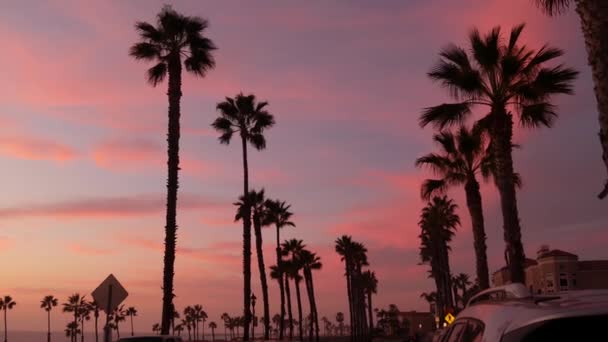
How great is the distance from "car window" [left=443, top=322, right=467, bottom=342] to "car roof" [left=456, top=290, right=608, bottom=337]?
39 cm

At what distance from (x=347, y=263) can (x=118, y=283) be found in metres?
95.4

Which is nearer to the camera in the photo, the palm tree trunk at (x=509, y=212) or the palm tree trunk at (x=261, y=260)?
the palm tree trunk at (x=509, y=212)

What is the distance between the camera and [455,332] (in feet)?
16.3

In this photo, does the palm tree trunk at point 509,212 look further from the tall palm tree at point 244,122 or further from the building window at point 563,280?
the building window at point 563,280

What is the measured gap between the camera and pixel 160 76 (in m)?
37.8

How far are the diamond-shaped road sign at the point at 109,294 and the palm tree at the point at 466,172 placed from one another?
67.3 feet

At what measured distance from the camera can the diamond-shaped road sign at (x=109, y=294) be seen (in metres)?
14.8

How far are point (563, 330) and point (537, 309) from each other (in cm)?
19

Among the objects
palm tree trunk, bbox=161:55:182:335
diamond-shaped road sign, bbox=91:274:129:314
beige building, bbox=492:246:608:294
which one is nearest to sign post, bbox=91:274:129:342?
diamond-shaped road sign, bbox=91:274:129:314

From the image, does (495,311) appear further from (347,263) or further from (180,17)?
(347,263)

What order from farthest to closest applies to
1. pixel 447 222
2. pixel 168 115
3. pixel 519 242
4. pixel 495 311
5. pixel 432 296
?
pixel 432 296
pixel 447 222
pixel 168 115
pixel 519 242
pixel 495 311

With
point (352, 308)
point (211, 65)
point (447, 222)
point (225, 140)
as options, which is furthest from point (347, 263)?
point (211, 65)

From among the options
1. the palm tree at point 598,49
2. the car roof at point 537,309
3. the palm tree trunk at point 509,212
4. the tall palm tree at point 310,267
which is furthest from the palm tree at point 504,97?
the tall palm tree at point 310,267

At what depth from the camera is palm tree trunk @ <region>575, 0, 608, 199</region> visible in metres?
12.2
